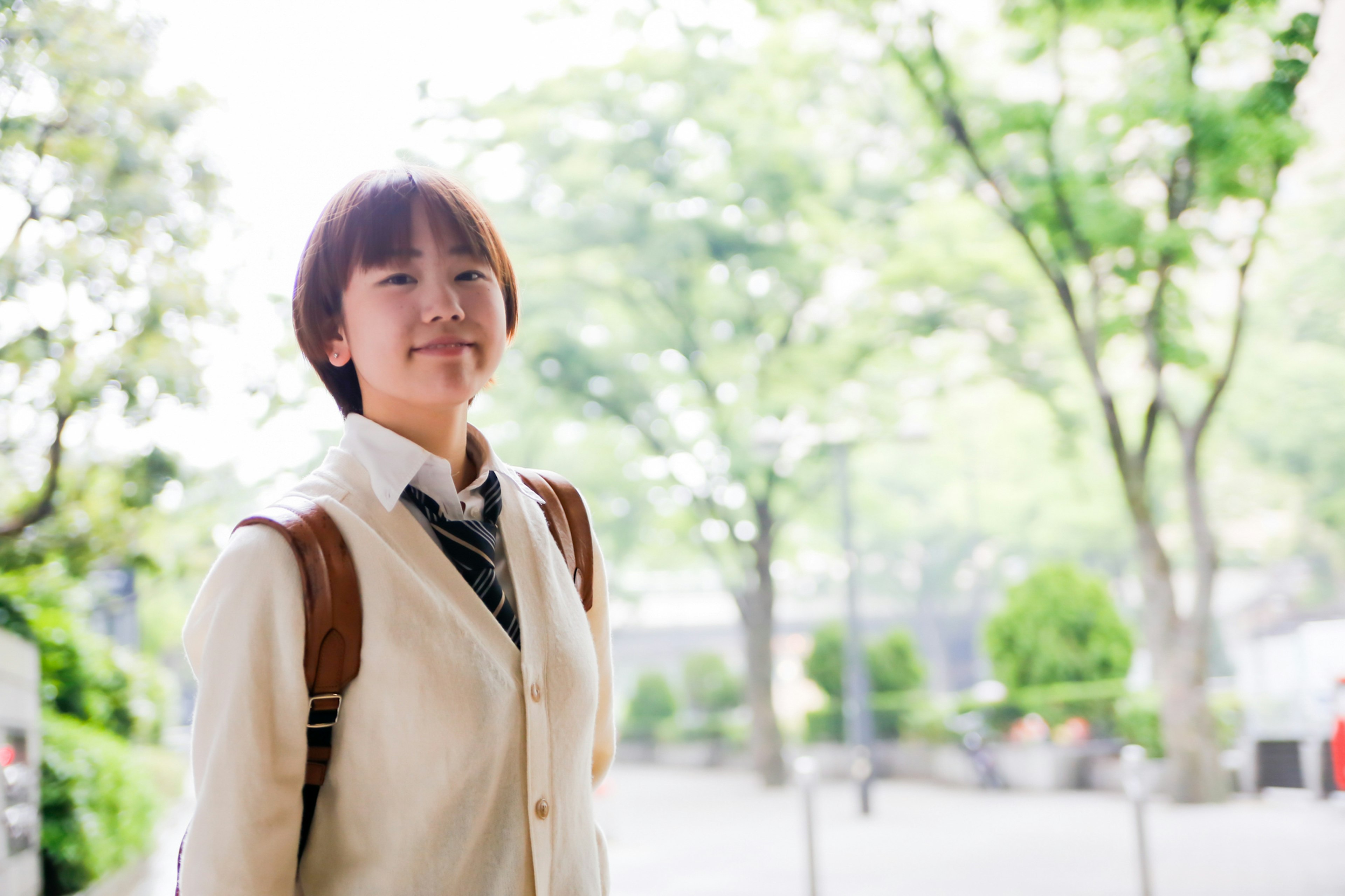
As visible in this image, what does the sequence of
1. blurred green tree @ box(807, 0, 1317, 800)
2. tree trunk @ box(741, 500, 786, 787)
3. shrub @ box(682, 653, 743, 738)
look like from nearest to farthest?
blurred green tree @ box(807, 0, 1317, 800)
tree trunk @ box(741, 500, 786, 787)
shrub @ box(682, 653, 743, 738)

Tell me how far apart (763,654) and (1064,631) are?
4.48 metres

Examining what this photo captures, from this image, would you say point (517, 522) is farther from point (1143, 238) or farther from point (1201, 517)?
point (1201, 517)

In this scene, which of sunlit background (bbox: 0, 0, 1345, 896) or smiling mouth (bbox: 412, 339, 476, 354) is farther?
sunlit background (bbox: 0, 0, 1345, 896)

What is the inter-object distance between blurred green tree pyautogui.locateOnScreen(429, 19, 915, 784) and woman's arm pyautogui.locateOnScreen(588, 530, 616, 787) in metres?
11.6

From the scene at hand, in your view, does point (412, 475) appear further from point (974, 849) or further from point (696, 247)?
point (696, 247)

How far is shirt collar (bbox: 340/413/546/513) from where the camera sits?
4.21ft

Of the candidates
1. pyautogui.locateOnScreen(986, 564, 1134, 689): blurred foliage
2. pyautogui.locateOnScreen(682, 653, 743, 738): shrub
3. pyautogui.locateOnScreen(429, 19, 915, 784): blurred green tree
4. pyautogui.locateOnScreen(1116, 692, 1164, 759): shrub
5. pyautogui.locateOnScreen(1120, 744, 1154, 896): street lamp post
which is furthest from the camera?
pyautogui.locateOnScreen(682, 653, 743, 738): shrub

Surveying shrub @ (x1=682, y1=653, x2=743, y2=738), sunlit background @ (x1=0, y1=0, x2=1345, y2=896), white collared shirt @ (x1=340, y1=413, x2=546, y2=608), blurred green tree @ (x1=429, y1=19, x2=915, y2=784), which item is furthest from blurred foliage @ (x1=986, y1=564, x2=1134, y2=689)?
white collared shirt @ (x1=340, y1=413, x2=546, y2=608)

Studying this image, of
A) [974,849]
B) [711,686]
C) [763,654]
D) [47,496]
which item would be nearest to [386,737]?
[47,496]

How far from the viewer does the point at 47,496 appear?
8297 mm

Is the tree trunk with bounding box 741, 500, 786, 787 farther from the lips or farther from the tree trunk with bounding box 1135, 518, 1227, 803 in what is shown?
the lips

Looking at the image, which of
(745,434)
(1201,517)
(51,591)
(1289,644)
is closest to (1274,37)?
(1201,517)

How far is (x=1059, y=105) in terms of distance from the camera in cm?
1055

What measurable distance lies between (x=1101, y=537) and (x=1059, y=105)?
16.8 metres
